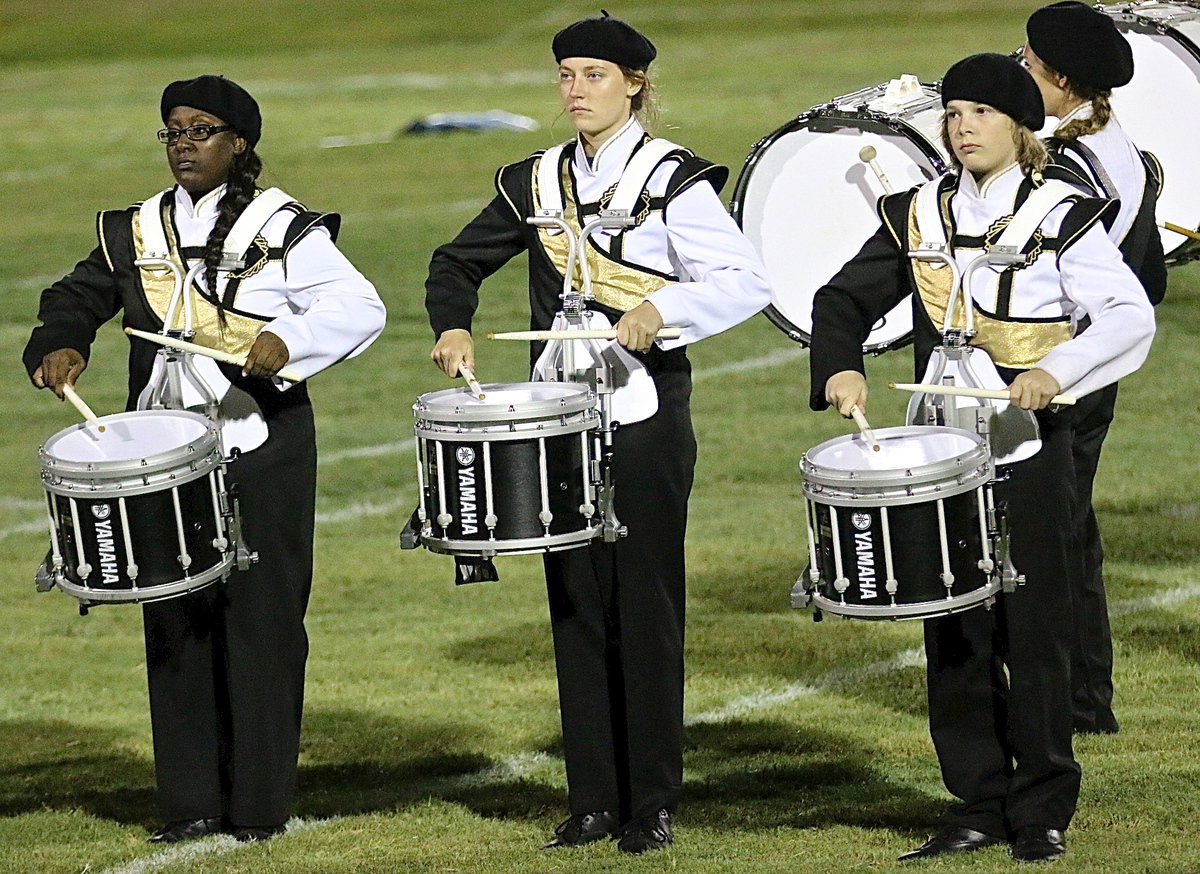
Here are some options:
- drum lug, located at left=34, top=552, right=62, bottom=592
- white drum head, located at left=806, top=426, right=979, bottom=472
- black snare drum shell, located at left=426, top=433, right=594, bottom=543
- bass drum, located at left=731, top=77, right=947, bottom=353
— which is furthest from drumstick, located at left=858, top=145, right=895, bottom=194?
drum lug, located at left=34, top=552, right=62, bottom=592

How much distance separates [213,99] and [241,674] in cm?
136

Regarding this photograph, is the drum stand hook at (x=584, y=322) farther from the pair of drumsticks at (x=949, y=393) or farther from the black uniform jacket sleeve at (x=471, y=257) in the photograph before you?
the pair of drumsticks at (x=949, y=393)

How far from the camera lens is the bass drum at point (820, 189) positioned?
6.43 metres

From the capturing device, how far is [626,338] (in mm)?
5023

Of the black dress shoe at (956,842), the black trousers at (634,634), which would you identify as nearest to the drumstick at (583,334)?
the black trousers at (634,634)

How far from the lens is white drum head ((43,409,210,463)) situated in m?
5.16

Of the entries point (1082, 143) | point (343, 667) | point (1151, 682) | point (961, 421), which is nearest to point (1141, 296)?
point (961, 421)

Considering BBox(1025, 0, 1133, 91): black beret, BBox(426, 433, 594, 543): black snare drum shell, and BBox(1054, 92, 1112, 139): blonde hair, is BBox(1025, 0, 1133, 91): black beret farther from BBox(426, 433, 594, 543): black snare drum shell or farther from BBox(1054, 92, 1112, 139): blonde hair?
BBox(426, 433, 594, 543): black snare drum shell

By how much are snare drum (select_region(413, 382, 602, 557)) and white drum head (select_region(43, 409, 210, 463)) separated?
54cm

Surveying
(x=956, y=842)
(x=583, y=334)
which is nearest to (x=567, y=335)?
(x=583, y=334)

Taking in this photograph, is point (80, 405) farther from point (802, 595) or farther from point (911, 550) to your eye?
point (911, 550)

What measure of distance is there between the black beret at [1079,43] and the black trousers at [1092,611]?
2.77ft

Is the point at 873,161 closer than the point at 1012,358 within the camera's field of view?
No

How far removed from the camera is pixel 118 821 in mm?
5898
